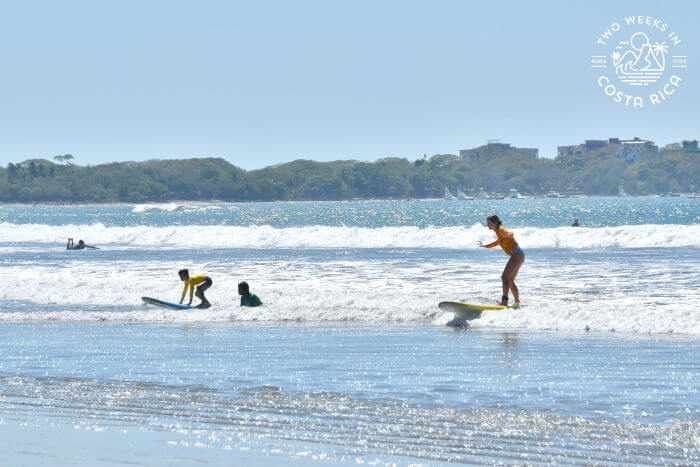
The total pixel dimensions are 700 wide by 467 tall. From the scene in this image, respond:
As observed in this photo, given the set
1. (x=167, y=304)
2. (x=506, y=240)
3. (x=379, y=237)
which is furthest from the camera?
(x=379, y=237)

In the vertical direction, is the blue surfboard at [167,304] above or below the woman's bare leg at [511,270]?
below

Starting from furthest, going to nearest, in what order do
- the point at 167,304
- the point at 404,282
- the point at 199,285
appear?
the point at 404,282, the point at 167,304, the point at 199,285

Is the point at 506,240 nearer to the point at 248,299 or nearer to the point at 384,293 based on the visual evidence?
the point at 248,299

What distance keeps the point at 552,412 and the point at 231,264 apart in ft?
97.9

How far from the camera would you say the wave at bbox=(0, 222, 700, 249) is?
51.4 meters

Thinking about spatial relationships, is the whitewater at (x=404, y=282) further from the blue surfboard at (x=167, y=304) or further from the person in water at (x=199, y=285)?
the person in water at (x=199, y=285)

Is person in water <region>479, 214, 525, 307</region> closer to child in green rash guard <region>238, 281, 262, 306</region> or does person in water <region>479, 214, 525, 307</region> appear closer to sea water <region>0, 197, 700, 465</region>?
sea water <region>0, 197, 700, 465</region>

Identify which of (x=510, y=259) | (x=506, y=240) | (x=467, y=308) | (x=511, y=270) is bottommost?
(x=467, y=308)

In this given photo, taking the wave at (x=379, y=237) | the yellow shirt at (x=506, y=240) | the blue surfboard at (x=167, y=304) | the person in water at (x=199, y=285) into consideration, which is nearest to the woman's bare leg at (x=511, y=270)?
the yellow shirt at (x=506, y=240)

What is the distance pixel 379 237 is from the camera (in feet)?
196

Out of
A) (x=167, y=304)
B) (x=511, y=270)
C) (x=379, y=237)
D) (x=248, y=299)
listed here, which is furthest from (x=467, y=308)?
(x=379, y=237)

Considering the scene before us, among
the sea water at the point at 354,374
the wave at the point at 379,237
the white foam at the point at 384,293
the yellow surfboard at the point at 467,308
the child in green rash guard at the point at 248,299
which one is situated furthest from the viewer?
the wave at the point at 379,237

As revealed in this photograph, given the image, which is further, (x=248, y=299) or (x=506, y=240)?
(x=248, y=299)

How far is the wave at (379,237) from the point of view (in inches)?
2023
